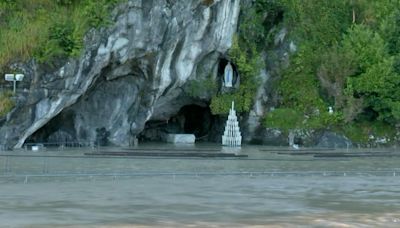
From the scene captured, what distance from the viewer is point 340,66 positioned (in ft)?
132

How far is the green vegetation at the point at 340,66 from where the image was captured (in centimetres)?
4025

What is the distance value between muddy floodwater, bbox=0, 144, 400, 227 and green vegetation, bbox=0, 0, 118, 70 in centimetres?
565

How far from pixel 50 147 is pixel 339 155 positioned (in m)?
13.4

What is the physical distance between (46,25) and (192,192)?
16834 mm

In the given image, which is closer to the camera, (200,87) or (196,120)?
(200,87)

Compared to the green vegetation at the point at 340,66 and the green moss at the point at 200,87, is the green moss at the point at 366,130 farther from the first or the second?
the green moss at the point at 200,87

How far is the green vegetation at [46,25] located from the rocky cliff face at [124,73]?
1.75ft

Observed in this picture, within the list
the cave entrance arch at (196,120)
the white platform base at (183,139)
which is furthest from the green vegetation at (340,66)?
the cave entrance arch at (196,120)

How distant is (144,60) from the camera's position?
117 ft

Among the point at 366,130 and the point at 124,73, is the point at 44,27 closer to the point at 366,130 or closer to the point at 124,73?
the point at 124,73

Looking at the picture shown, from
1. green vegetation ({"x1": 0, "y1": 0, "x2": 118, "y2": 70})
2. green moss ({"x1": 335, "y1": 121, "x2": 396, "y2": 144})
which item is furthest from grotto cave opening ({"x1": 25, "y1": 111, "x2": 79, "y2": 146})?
green moss ({"x1": 335, "y1": 121, "x2": 396, "y2": 144})

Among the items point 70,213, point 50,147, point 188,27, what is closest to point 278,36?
point 188,27

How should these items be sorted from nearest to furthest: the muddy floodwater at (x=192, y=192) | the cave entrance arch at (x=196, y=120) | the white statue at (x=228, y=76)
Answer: the muddy floodwater at (x=192, y=192) < the white statue at (x=228, y=76) < the cave entrance arch at (x=196, y=120)

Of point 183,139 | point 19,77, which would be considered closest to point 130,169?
point 19,77
